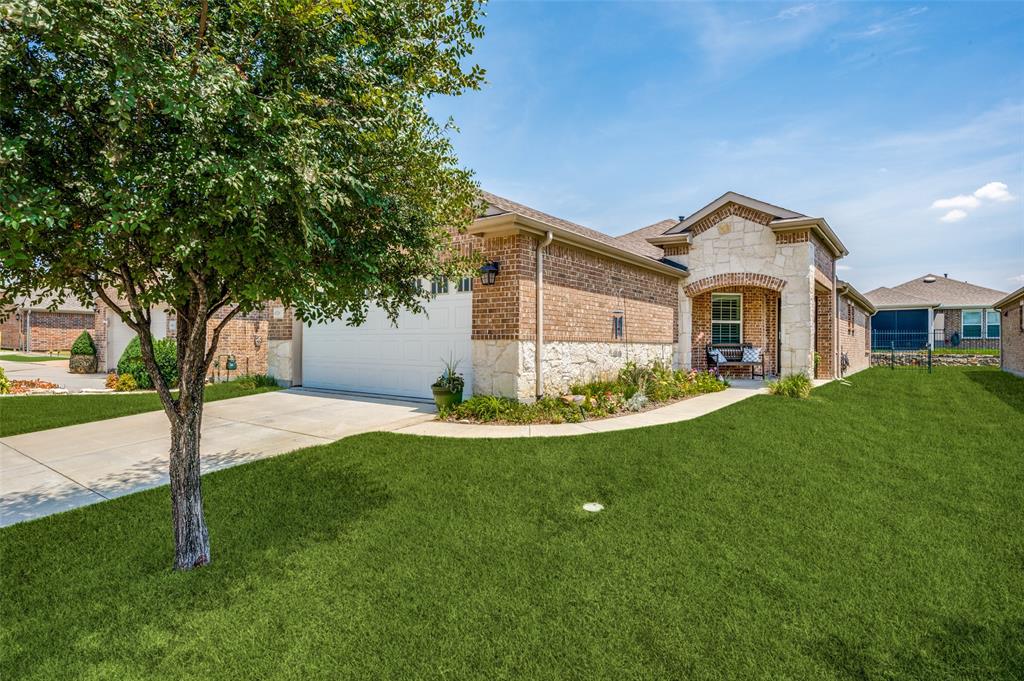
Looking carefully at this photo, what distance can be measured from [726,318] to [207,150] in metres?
15.1

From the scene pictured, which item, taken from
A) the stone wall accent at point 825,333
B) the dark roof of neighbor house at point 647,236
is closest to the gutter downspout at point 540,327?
the dark roof of neighbor house at point 647,236

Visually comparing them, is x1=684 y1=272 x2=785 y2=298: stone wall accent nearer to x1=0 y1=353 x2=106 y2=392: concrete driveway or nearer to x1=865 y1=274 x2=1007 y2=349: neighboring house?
x1=0 y1=353 x2=106 y2=392: concrete driveway

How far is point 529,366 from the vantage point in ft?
26.5

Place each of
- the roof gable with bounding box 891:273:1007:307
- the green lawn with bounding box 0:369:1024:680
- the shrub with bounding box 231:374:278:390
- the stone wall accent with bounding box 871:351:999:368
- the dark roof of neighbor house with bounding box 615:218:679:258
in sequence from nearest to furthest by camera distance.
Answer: the green lawn with bounding box 0:369:1024:680
the shrub with bounding box 231:374:278:390
the dark roof of neighbor house with bounding box 615:218:679:258
the stone wall accent with bounding box 871:351:999:368
the roof gable with bounding box 891:273:1007:307

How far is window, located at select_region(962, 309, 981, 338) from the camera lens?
2747 centimetres

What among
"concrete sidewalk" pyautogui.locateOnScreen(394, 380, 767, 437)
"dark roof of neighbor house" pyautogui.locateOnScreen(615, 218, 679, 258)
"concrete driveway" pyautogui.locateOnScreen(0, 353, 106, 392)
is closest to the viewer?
"concrete sidewalk" pyautogui.locateOnScreen(394, 380, 767, 437)

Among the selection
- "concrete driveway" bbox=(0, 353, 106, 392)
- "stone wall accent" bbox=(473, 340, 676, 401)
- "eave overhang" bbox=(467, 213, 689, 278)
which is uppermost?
"eave overhang" bbox=(467, 213, 689, 278)

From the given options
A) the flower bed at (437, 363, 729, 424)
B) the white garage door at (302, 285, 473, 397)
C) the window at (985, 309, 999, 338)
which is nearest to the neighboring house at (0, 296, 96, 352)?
the white garage door at (302, 285, 473, 397)

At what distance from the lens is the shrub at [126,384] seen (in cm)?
1148

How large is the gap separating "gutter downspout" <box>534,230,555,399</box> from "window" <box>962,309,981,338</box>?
32.3 m

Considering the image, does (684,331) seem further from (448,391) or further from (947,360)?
(947,360)

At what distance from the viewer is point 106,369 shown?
1661cm

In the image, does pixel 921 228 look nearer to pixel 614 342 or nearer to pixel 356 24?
pixel 614 342

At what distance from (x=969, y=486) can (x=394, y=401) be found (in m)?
8.33
